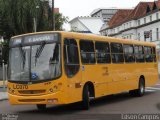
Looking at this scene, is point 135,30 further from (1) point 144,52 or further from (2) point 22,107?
(2) point 22,107

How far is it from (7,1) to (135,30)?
40982mm

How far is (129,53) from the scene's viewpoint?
74.9ft

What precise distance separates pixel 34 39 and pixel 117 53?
5135mm

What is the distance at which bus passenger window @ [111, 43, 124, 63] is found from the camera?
20903 mm

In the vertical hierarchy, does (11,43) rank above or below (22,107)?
above

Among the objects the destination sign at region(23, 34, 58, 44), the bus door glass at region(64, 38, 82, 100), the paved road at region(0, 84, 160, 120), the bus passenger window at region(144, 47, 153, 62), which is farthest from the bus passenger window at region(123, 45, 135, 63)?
the destination sign at region(23, 34, 58, 44)

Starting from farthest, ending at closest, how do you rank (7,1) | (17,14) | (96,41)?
(7,1) < (17,14) < (96,41)

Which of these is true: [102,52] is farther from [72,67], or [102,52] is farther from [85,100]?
[72,67]

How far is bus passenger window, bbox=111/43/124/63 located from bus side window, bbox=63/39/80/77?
11.7 ft

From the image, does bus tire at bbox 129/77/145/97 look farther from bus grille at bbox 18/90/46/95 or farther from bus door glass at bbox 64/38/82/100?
bus grille at bbox 18/90/46/95

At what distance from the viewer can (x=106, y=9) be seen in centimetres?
16162

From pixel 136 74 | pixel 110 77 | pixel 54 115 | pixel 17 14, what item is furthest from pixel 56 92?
pixel 17 14

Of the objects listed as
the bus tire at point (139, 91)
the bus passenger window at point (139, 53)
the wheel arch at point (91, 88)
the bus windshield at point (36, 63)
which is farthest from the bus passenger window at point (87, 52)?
the bus tire at point (139, 91)

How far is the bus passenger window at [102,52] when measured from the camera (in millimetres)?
19339
